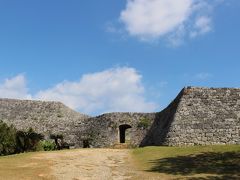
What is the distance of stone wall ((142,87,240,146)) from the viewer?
31281 millimetres

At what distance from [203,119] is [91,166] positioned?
12.5 m

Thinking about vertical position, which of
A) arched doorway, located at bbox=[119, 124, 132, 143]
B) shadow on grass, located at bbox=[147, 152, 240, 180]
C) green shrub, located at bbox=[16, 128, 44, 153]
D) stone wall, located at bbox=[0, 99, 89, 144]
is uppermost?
stone wall, located at bbox=[0, 99, 89, 144]

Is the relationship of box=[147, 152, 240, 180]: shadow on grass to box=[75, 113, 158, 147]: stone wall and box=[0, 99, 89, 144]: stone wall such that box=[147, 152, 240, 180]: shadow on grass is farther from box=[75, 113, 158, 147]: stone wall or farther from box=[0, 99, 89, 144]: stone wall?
box=[0, 99, 89, 144]: stone wall

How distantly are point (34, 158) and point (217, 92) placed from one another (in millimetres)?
16080

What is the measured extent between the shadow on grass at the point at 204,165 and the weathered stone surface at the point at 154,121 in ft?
17.9

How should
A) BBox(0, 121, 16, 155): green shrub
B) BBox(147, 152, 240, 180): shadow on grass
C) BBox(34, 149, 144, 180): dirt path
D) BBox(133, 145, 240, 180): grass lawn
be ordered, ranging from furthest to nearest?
1. BBox(0, 121, 16, 155): green shrub
2. BBox(147, 152, 240, 180): shadow on grass
3. BBox(133, 145, 240, 180): grass lawn
4. BBox(34, 149, 144, 180): dirt path

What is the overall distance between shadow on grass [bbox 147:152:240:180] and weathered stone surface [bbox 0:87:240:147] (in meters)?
5.44

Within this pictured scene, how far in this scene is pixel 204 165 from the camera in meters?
22.7

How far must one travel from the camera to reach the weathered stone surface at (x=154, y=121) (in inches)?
1248

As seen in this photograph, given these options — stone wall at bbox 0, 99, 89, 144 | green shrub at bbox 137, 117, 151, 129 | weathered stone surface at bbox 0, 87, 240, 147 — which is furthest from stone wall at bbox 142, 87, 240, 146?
stone wall at bbox 0, 99, 89, 144

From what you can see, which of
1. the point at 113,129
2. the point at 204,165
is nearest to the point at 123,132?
the point at 113,129

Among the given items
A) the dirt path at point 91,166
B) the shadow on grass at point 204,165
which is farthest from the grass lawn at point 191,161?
the dirt path at point 91,166

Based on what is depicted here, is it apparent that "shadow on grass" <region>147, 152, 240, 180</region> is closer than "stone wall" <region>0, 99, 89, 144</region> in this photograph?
Result: Yes

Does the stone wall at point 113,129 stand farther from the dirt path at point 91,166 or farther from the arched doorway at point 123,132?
the dirt path at point 91,166
